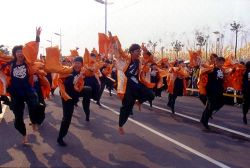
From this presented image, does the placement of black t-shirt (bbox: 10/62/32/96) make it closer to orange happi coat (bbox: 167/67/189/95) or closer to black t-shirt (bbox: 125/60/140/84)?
black t-shirt (bbox: 125/60/140/84)

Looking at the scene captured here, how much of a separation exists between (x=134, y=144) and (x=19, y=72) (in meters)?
2.66

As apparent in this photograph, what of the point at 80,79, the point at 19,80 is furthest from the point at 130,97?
the point at 19,80

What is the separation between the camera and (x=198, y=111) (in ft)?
47.3

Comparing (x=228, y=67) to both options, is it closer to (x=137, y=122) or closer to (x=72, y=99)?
(x=137, y=122)

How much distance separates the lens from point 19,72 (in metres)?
8.08

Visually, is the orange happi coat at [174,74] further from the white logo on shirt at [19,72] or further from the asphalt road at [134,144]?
the white logo on shirt at [19,72]

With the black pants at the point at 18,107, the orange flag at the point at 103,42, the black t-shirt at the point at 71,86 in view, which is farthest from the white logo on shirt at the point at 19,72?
the orange flag at the point at 103,42

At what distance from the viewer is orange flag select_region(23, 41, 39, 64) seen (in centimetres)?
800

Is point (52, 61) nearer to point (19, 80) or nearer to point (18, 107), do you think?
point (19, 80)

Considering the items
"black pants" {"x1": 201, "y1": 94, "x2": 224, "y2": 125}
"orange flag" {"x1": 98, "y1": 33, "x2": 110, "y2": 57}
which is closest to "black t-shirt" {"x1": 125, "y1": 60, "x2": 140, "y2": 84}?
"orange flag" {"x1": 98, "y1": 33, "x2": 110, "y2": 57}

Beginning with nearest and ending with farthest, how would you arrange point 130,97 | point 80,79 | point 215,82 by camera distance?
point 80,79 → point 130,97 → point 215,82

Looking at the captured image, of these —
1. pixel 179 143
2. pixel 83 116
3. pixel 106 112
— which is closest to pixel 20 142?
pixel 179 143

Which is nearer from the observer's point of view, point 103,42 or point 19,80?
point 19,80

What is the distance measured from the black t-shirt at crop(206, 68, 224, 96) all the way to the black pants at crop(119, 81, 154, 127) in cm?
185
